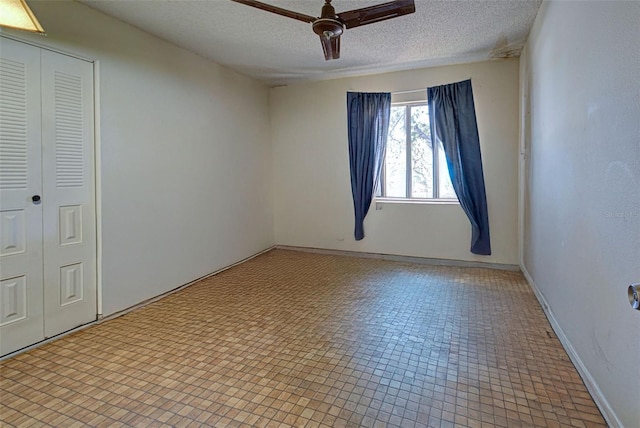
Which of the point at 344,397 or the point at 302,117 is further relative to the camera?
the point at 302,117

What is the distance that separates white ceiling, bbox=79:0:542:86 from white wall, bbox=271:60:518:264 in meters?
0.29

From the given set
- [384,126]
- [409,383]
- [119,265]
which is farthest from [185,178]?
[409,383]

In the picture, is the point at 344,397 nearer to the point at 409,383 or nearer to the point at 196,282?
the point at 409,383

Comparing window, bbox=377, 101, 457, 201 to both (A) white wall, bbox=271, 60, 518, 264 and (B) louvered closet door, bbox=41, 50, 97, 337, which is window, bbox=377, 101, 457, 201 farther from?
(B) louvered closet door, bbox=41, 50, 97, 337

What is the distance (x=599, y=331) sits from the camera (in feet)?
5.73

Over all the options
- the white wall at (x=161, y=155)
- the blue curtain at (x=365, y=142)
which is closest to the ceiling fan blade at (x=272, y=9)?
the white wall at (x=161, y=155)

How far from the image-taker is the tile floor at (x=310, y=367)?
1.70 meters

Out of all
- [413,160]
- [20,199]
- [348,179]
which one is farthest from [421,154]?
[20,199]

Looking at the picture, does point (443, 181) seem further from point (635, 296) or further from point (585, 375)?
point (635, 296)

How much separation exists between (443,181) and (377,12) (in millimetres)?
2883

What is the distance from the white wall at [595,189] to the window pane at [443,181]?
1.68 m

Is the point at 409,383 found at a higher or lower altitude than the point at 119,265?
lower

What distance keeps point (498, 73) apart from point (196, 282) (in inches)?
179

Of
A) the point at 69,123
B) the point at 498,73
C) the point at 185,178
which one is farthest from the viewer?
the point at 498,73
